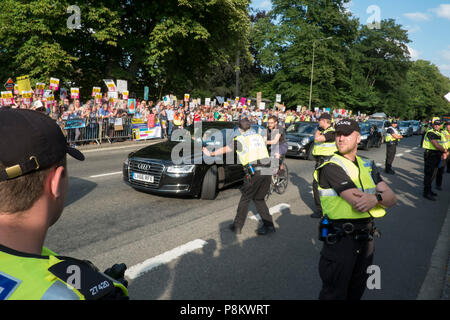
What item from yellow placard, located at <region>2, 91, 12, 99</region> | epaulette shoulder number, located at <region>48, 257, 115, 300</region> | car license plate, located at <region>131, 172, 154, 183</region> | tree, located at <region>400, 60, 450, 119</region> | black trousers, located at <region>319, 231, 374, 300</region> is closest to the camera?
epaulette shoulder number, located at <region>48, 257, 115, 300</region>

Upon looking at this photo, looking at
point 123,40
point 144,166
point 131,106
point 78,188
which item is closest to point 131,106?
point 131,106

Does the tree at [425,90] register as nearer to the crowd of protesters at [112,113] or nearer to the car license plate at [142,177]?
the crowd of protesters at [112,113]

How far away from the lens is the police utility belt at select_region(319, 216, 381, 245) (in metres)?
2.79

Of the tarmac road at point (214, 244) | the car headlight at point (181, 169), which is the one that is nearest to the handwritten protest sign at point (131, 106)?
the tarmac road at point (214, 244)

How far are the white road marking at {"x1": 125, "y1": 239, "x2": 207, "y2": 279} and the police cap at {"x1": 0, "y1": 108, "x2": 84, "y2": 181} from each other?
3.06 metres

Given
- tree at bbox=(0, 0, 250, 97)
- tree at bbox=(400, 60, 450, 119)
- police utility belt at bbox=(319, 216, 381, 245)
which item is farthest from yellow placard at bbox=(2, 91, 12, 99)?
tree at bbox=(400, 60, 450, 119)

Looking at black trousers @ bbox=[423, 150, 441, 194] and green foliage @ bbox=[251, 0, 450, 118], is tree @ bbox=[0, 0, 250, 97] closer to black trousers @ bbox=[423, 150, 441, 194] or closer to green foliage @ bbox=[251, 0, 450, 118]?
black trousers @ bbox=[423, 150, 441, 194]

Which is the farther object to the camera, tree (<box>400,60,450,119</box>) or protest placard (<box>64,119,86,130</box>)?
tree (<box>400,60,450,119</box>)

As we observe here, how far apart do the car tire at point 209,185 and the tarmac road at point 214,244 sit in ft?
0.77

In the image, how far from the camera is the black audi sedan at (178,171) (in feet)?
22.7

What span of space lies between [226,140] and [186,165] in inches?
69.4

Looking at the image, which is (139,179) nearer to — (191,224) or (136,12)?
(191,224)
